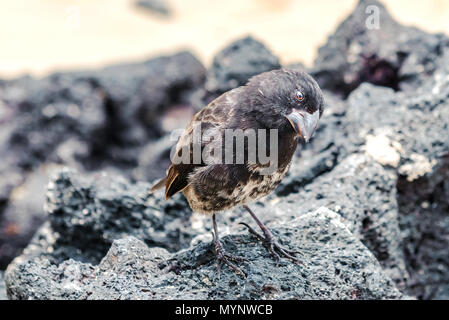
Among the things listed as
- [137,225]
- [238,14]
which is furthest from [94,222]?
[238,14]

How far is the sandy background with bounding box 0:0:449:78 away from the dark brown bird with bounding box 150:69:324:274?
9466 millimetres

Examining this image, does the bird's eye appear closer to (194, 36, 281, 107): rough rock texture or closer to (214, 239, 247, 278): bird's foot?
(214, 239, 247, 278): bird's foot

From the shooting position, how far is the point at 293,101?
349cm

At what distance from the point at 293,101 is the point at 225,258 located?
1.08 metres

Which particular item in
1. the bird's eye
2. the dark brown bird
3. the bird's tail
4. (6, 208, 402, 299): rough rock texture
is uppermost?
the bird's eye

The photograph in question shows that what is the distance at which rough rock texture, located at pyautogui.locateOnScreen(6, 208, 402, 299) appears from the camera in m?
3.19

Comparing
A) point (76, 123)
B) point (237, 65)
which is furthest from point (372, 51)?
point (76, 123)

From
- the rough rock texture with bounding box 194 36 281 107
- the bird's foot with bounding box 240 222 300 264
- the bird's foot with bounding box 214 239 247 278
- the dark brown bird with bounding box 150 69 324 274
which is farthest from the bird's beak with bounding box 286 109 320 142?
the rough rock texture with bounding box 194 36 281 107

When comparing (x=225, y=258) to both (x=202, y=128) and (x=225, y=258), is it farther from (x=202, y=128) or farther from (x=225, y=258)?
(x=202, y=128)

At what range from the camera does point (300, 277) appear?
11.0 ft

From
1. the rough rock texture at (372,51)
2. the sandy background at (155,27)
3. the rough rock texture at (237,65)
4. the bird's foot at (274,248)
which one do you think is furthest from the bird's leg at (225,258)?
the sandy background at (155,27)
